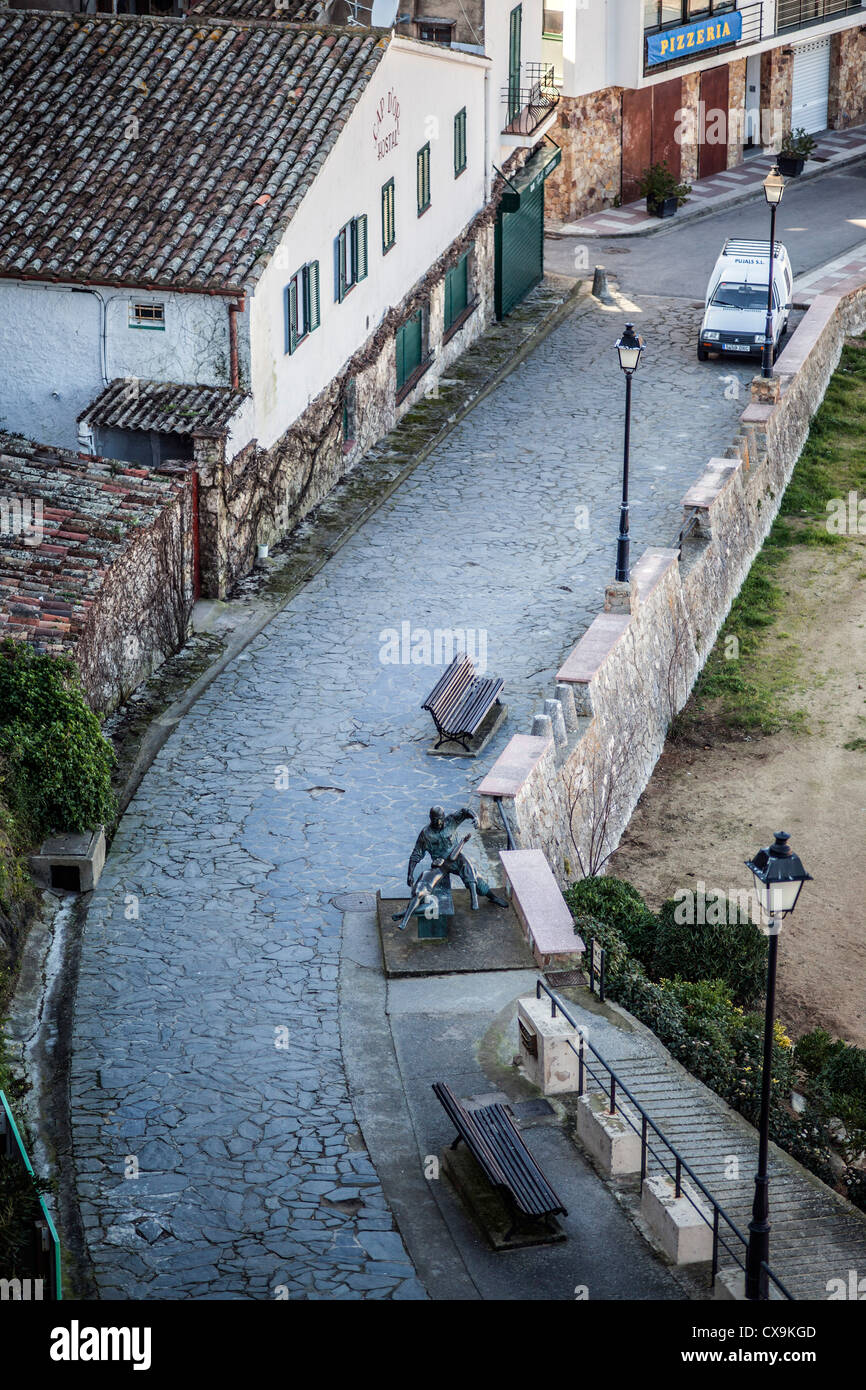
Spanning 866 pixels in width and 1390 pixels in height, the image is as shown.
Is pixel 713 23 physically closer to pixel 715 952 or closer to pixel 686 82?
pixel 686 82

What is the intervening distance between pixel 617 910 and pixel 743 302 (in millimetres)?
19813

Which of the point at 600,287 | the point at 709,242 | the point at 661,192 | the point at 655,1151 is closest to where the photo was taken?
the point at 655,1151

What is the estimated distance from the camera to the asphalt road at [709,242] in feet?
143

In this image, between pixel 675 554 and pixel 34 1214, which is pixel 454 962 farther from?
pixel 675 554

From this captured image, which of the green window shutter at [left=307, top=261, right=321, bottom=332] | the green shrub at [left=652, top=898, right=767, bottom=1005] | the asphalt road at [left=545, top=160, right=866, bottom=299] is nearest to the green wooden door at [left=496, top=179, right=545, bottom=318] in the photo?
the asphalt road at [left=545, top=160, right=866, bottom=299]

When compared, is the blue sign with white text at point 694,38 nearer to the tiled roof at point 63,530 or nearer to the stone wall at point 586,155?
the stone wall at point 586,155

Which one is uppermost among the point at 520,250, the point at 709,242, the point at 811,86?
the point at 811,86

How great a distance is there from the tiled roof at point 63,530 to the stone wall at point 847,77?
3470 cm

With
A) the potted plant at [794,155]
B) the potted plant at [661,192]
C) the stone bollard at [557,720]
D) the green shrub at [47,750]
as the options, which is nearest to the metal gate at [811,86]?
the potted plant at [794,155]

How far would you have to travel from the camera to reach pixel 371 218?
106ft

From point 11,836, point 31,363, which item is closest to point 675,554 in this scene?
point 31,363

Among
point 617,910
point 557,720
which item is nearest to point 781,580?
point 557,720

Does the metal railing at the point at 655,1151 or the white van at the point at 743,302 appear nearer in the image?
the metal railing at the point at 655,1151

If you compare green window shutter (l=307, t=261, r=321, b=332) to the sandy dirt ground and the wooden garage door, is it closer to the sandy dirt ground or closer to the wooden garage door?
the sandy dirt ground
